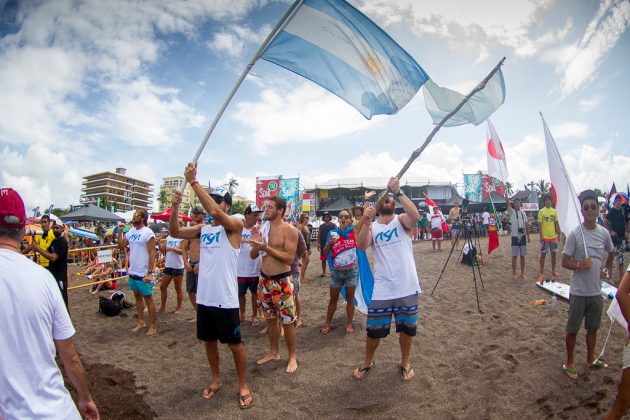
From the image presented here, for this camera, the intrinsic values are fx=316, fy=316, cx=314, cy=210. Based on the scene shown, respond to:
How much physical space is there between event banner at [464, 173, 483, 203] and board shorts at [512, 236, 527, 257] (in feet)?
71.1

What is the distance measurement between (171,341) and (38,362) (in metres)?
4.15

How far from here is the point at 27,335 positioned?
150cm

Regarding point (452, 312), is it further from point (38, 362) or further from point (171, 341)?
point (38, 362)

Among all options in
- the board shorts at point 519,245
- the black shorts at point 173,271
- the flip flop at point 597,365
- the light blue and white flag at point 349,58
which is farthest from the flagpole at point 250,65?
the board shorts at point 519,245

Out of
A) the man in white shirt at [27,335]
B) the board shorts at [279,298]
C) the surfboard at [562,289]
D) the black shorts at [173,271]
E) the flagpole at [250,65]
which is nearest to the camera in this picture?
the man in white shirt at [27,335]

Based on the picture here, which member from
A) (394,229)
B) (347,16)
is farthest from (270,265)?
(347,16)

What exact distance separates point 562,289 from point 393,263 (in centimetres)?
544

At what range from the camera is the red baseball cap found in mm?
1573

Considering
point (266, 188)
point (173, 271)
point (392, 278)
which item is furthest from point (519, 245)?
point (266, 188)

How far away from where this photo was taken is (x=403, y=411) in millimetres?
3211

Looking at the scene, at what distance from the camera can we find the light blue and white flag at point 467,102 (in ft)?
12.5

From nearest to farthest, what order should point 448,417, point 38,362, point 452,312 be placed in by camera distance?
point 38,362
point 448,417
point 452,312

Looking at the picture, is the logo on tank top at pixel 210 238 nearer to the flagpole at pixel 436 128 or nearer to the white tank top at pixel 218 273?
the white tank top at pixel 218 273

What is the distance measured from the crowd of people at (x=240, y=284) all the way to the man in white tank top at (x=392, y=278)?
0.01 meters
